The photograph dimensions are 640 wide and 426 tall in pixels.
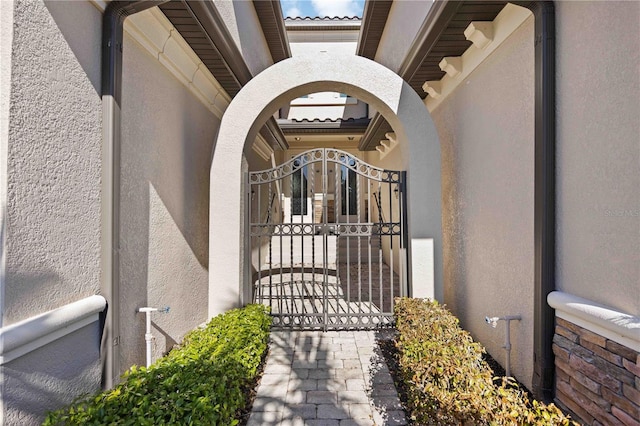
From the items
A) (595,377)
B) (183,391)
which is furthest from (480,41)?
(183,391)

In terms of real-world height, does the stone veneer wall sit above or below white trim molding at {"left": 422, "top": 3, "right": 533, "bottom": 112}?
below

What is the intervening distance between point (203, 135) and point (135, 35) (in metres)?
2.25

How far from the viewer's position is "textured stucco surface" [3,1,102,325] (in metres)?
2.04

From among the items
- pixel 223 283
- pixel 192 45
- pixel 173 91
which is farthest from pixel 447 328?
pixel 192 45

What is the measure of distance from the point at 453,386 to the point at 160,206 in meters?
3.81

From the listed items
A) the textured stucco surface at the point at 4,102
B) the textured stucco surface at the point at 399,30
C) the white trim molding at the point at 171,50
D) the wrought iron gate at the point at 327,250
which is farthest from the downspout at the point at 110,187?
the textured stucco surface at the point at 399,30

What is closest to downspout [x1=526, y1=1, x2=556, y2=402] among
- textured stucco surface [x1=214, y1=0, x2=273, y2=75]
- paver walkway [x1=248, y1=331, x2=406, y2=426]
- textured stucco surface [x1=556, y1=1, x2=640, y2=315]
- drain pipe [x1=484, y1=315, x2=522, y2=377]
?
textured stucco surface [x1=556, y1=1, x2=640, y2=315]

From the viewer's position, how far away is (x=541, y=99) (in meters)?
3.01

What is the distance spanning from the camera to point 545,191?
2.98 metres

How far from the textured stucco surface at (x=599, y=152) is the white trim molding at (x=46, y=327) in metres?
4.14

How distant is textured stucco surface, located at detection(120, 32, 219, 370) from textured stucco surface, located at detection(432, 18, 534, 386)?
14.1ft

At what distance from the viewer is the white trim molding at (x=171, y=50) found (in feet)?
11.2

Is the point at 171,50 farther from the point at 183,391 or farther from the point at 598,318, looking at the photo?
the point at 598,318

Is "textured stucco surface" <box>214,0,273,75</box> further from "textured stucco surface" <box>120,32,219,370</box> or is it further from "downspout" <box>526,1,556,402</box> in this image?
"downspout" <box>526,1,556,402</box>
